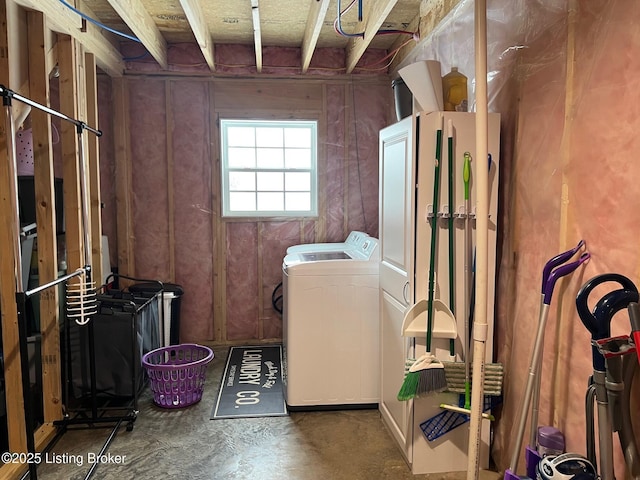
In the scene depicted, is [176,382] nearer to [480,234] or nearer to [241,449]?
[241,449]

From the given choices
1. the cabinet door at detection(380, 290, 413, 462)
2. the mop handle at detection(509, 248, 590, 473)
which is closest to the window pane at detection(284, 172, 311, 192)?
the cabinet door at detection(380, 290, 413, 462)

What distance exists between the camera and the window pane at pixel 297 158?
4.20 m

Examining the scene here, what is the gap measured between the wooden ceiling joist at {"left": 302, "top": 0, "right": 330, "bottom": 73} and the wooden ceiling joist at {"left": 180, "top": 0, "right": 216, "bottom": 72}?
73 centimetres

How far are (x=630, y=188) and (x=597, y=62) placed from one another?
1.47 ft

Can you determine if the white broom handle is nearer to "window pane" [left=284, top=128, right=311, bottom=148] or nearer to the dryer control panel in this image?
the dryer control panel

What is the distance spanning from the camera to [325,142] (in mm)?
4082

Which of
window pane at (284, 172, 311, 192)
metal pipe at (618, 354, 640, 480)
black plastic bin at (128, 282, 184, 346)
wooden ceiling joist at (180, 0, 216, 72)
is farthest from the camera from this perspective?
window pane at (284, 172, 311, 192)

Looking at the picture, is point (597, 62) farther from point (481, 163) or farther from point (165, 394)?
point (165, 394)

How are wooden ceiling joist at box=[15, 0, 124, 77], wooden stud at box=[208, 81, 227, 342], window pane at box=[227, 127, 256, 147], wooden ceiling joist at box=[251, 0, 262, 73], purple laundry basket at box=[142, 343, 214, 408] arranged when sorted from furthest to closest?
window pane at box=[227, 127, 256, 147] < wooden stud at box=[208, 81, 227, 342] < purple laundry basket at box=[142, 343, 214, 408] < wooden ceiling joist at box=[251, 0, 262, 73] < wooden ceiling joist at box=[15, 0, 124, 77]

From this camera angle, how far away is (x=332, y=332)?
286 cm

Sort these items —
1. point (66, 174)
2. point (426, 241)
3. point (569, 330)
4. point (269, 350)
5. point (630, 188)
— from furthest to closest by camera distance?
point (269, 350), point (66, 174), point (426, 241), point (569, 330), point (630, 188)

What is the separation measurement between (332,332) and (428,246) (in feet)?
3.32

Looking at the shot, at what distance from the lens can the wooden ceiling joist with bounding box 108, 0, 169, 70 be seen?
2.75 metres

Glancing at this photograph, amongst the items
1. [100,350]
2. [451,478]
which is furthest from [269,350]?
[451,478]
